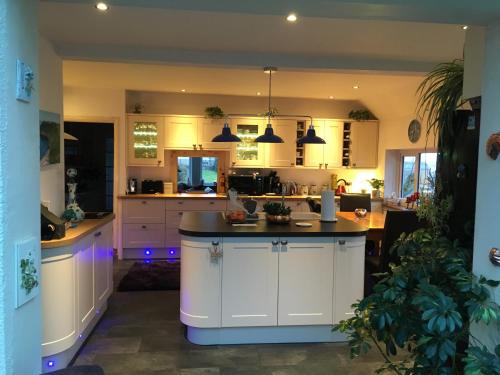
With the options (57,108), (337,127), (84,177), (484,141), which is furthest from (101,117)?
(484,141)

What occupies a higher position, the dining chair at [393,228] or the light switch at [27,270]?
the light switch at [27,270]

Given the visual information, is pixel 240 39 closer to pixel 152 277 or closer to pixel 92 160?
pixel 152 277

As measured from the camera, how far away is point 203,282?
11.3ft

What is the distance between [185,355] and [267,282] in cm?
87

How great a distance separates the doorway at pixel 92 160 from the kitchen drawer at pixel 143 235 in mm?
531

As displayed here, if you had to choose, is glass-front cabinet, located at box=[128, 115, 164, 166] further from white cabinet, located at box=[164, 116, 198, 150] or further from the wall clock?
the wall clock

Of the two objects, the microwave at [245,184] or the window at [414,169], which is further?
the microwave at [245,184]

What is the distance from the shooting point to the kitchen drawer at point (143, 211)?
6254mm

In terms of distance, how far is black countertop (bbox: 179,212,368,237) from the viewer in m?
3.43

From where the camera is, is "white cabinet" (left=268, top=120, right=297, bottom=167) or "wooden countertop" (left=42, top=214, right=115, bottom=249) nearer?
"wooden countertop" (left=42, top=214, right=115, bottom=249)

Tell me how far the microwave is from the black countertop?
2.70 meters

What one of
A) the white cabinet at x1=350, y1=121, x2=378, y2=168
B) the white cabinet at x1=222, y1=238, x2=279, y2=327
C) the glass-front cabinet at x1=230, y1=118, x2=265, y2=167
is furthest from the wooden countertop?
the white cabinet at x1=350, y1=121, x2=378, y2=168

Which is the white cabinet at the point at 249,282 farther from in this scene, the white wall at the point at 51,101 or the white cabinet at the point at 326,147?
the white cabinet at the point at 326,147

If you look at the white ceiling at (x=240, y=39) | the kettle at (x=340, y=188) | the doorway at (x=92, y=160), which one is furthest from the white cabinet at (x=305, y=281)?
the doorway at (x=92, y=160)
